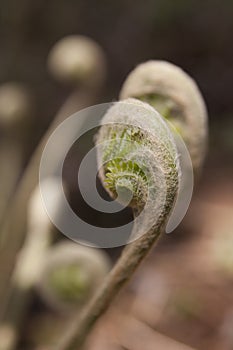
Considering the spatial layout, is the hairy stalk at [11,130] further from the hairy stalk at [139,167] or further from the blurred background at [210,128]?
the hairy stalk at [139,167]

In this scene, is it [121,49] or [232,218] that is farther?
[121,49]

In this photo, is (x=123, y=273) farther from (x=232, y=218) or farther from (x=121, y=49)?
(x=121, y=49)

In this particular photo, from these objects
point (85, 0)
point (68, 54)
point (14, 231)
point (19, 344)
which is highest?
point (85, 0)

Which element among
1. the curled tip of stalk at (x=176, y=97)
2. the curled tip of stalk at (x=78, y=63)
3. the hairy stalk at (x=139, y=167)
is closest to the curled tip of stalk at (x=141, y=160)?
the hairy stalk at (x=139, y=167)

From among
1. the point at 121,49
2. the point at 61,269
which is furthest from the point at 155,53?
the point at 61,269

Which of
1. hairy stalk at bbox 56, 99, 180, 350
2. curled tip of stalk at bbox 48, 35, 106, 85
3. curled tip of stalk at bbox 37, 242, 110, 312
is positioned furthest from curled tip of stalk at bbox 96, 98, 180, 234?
curled tip of stalk at bbox 48, 35, 106, 85

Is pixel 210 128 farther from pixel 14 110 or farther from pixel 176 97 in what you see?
pixel 176 97

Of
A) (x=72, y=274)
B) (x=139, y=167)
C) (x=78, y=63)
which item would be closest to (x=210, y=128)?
(x=78, y=63)
